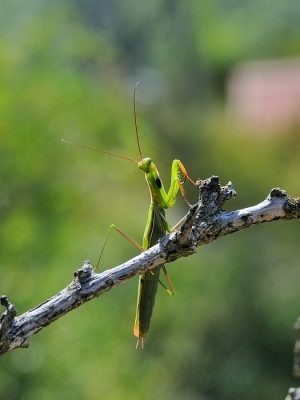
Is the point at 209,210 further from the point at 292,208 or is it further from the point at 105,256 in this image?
the point at 105,256

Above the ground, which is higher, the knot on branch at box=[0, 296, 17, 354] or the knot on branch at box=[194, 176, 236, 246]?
the knot on branch at box=[194, 176, 236, 246]

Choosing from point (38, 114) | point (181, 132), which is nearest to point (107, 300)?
point (38, 114)

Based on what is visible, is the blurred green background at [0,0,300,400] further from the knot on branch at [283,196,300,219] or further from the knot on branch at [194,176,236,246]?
the knot on branch at [283,196,300,219]

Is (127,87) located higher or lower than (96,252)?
higher

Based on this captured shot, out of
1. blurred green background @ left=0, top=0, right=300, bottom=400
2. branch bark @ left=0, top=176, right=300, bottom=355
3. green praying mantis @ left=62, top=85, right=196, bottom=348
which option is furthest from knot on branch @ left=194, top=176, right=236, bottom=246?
blurred green background @ left=0, top=0, right=300, bottom=400

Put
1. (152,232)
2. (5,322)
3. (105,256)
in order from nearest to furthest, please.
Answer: (5,322) < (152,232) < (105,256)

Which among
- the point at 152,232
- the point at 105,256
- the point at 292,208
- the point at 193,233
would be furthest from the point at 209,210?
the point at 105,256

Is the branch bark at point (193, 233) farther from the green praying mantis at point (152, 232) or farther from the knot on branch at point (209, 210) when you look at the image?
the green praying mantis at point (152, 232)

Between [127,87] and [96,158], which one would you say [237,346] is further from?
[127,87]
